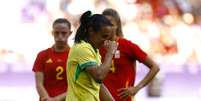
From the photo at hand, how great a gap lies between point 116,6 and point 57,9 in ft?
3.30

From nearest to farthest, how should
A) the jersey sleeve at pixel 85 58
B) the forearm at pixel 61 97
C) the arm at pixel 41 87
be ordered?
the jersey sleeve at pixel 85 58 < the forearm at pixel 61 97 < the arm at pixel 41 87

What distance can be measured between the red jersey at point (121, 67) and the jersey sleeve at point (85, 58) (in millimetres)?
1304

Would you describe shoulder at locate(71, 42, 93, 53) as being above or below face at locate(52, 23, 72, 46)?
above

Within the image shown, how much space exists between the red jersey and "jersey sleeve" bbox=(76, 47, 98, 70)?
1.30 m

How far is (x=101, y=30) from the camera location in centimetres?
495

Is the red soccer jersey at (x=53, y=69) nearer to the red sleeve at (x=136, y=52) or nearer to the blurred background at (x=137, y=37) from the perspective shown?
the red sleeve at (x=136, y=52)

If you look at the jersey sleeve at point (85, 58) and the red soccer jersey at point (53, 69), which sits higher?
the jersey sleeve at point (85, 58)

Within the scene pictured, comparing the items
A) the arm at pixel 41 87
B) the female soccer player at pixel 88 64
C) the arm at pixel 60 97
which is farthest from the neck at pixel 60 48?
the female soccer player at pixel 88 64

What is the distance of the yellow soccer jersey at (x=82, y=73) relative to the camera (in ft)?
16.1

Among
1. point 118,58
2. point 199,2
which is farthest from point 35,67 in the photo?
point 199,2

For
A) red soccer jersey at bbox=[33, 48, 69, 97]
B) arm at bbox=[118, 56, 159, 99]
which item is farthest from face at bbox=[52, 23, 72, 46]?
arm at bbox=[118, 56, 159, 99]

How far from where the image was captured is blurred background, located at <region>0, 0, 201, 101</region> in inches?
499

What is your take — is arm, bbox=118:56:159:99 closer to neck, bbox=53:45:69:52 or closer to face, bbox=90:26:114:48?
neck, bbox=53:45:69:52

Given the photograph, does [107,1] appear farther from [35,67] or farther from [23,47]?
[35,67]
